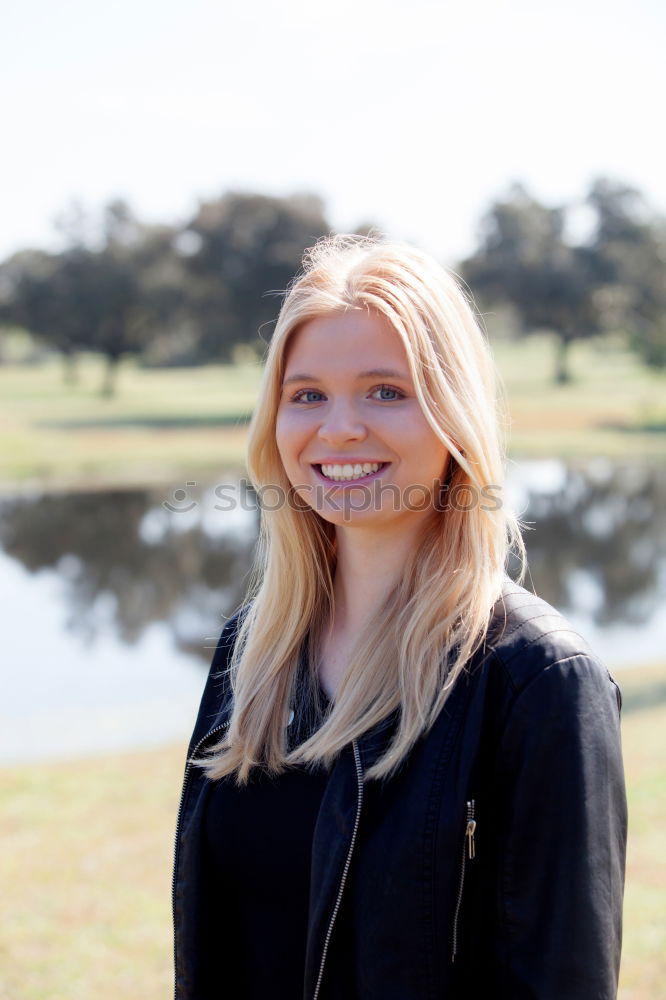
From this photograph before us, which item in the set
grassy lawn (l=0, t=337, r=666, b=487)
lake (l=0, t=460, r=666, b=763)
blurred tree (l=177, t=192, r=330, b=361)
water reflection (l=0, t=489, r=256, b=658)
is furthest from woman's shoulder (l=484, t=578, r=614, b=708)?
blurred tree (l=177, t=192, r=330, b=361)

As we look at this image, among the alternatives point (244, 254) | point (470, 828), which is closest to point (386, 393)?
point (470, 828)

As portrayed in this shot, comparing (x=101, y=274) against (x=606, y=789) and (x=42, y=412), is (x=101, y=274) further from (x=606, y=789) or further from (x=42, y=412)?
(x=606, y=789)

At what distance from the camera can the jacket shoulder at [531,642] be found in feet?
5.36

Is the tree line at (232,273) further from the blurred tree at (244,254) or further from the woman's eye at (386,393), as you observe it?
the woman's eye at (386,393)

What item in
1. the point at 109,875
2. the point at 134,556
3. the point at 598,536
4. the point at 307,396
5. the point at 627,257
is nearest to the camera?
the point at 307,396

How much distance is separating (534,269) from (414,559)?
150 ft

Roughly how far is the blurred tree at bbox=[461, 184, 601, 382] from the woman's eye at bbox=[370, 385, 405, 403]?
1796 inches

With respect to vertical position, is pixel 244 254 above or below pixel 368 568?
above

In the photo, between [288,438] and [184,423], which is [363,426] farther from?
[184,423]

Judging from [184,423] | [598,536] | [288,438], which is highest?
[184,423]

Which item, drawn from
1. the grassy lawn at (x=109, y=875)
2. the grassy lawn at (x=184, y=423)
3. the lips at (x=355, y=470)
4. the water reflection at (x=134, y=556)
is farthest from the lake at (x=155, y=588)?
the grassy lawn at (x=184, y=423)

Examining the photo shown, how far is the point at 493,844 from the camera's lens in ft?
5.51

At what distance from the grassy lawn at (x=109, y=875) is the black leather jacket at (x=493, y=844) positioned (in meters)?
2.98

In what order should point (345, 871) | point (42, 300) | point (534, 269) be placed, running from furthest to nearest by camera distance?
point (42, 300)
point (534, 269)
point (345, 871)
